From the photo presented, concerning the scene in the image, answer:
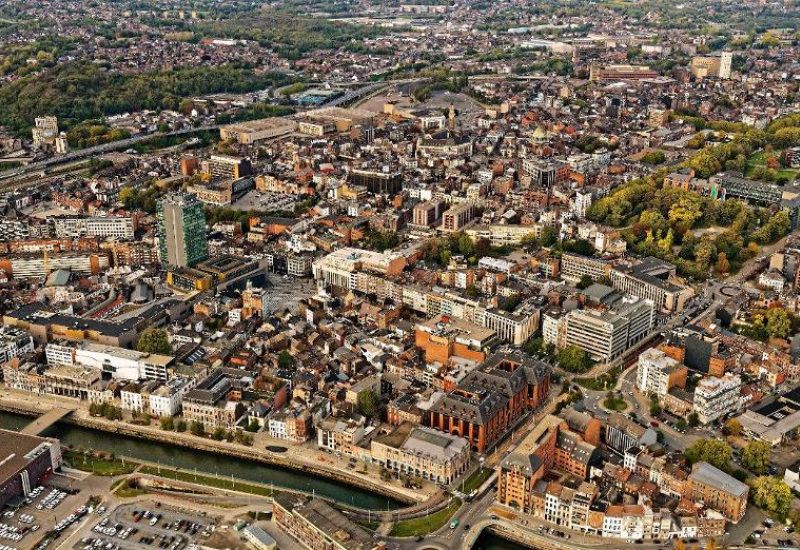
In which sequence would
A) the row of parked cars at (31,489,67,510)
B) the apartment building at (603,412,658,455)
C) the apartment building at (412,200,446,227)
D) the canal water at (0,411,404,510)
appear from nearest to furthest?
the row of parked cars at (31,489,67,510) < the canal water at (0,411,404,510) < the apartment building at (603,412,658,455) < the apartment building at (412,200,446,227)

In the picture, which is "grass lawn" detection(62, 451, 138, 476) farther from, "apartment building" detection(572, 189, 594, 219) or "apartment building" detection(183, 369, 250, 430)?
"apartment building" detection(572, 189, 594, 219)

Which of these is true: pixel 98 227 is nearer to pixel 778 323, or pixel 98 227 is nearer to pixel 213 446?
pixel 213 446

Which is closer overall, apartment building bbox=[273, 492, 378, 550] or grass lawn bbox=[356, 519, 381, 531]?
apartment building bbox=[273, 492, 378, 550]

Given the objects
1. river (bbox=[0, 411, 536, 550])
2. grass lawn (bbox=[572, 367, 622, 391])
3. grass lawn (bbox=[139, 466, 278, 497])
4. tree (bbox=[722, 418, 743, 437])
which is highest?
tree (bbox=[722, 418, 743, 437])

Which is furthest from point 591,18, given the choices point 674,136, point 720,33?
point 674,136

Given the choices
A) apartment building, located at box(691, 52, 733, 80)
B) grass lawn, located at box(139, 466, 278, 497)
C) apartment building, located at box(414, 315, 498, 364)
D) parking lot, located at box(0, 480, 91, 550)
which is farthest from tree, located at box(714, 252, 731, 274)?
apartment building, located at box(691, 52, 733, 80)

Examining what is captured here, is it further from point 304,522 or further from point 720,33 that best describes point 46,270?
point 720,33

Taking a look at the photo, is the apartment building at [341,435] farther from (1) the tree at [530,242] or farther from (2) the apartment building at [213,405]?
(1) the tree at [530,242]
